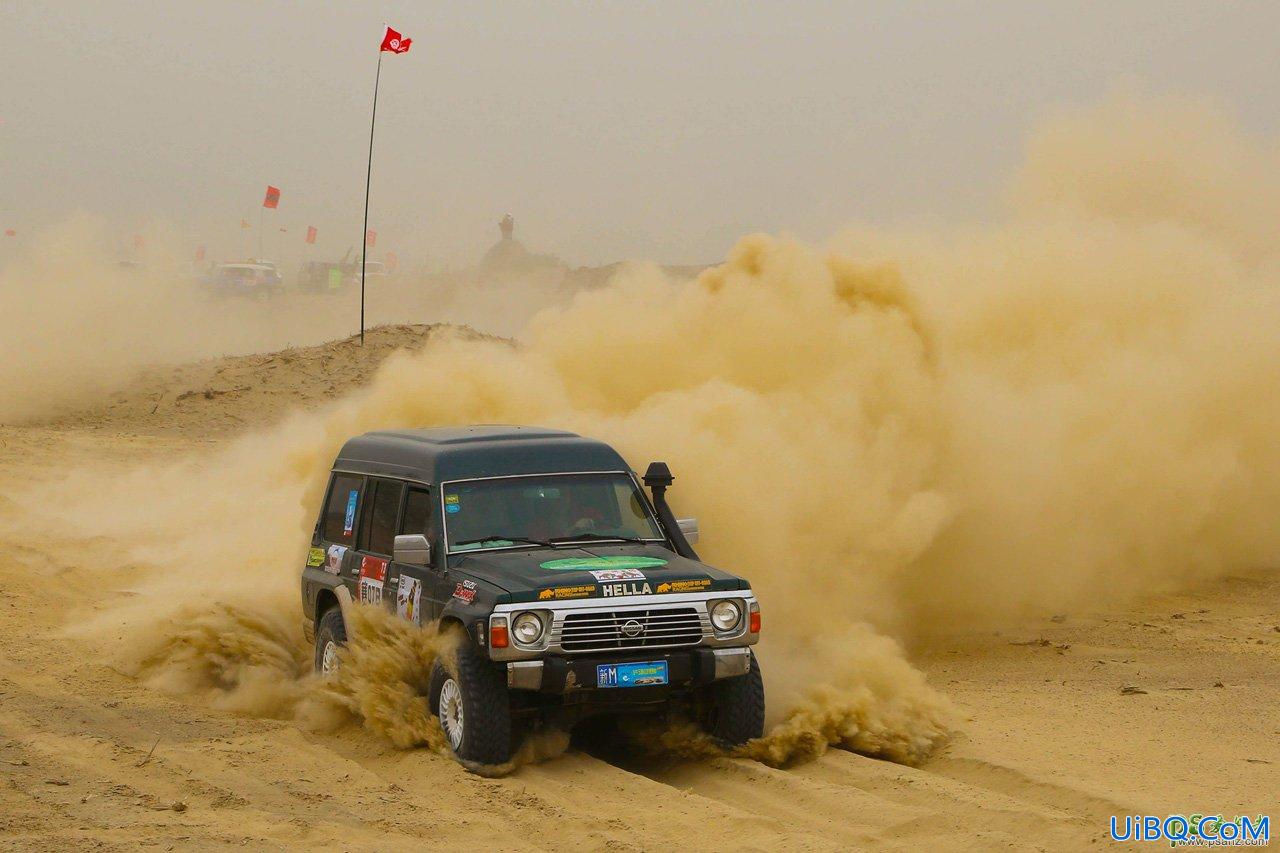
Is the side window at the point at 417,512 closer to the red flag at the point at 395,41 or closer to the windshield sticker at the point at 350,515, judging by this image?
the windshield sticker at the point at 350,515

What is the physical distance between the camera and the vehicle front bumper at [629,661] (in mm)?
8102

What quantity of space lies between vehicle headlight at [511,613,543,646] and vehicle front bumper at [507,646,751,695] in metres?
0.12

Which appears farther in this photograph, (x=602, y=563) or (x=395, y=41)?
(x=395, y=41)

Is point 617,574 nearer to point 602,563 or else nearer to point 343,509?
point 602,563

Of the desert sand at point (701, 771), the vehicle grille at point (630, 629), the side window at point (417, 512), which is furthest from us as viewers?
the side window at point (417, 512)

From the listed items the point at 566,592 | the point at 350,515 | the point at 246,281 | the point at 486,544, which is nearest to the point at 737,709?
the point at 566,592

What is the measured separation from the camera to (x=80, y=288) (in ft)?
112

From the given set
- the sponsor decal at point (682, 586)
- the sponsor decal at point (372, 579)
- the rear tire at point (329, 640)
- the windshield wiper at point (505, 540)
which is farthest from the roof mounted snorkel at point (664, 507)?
the rear tire at point (329, 640)

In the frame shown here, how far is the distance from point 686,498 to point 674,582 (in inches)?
152

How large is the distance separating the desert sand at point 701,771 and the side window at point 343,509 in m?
1.39

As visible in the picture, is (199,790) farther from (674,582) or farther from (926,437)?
(926,437)

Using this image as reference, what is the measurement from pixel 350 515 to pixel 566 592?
2847mm

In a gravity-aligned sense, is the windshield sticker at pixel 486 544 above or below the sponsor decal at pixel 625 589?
Answer: above

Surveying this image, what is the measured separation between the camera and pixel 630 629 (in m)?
8.27
